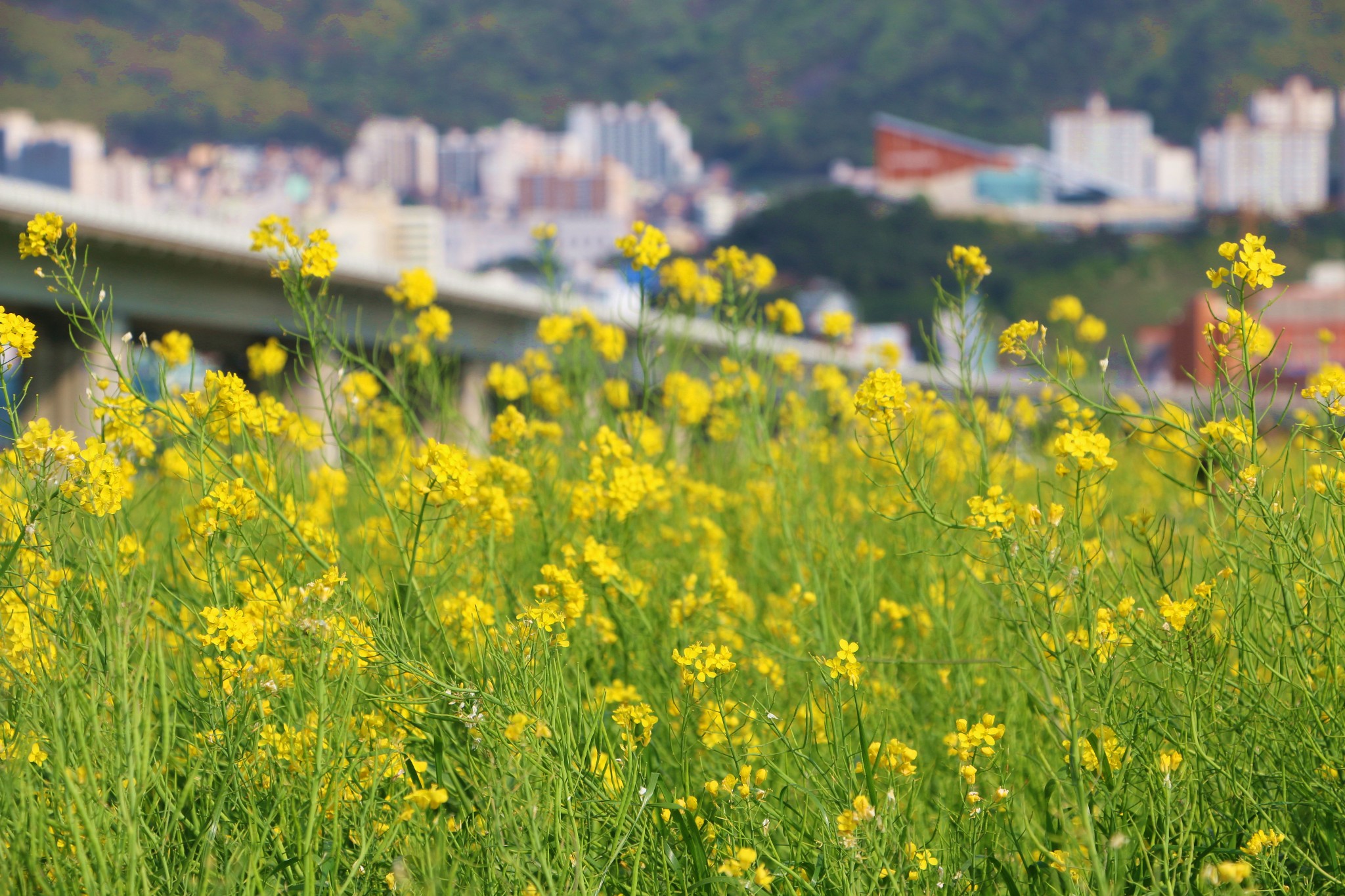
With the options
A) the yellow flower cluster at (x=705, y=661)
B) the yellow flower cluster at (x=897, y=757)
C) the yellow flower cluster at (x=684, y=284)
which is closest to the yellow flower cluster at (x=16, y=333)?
the yellow flower cluster at (x=705, y=661)

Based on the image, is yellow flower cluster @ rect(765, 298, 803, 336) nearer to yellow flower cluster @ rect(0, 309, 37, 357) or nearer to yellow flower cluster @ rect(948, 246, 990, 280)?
yellow flower cluster @ rect(948, 246, 990, 280)

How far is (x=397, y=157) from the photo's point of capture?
184 meters

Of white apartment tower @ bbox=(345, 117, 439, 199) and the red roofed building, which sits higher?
white apartment tower @ bbox=(345, 117, 439, 199)

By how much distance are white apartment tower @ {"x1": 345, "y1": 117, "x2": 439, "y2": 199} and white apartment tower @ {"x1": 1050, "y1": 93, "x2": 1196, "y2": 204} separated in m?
82.4

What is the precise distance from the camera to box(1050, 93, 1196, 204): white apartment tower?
159500mm

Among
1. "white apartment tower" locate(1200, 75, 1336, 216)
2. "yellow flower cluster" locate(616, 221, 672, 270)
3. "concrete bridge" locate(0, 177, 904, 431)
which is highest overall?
"white apartment tower" locate(1200, 75, 1336, 216)

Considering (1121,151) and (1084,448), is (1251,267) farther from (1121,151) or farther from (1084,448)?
(1121,151)

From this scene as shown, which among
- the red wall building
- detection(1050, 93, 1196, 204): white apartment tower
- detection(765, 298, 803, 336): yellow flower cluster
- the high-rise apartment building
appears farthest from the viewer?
detection(1050, 93, 1196, 204): white apartment tower

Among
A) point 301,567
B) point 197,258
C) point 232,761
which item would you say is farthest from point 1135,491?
point 197,258

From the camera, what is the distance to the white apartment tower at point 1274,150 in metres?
153

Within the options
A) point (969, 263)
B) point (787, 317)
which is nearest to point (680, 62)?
point (787, 317)

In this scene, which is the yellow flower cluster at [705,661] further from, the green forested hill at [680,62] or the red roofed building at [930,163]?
Answer: the green forested hill at [680,62]

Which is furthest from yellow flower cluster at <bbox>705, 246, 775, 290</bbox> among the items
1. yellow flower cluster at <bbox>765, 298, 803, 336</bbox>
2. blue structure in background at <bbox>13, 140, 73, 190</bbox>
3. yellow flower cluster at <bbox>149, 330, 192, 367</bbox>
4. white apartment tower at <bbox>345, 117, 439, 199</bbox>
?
white apartment tower at <bbox>345, 117, 439, 199</bbox>

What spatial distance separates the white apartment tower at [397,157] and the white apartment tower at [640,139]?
21891mm
